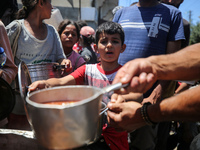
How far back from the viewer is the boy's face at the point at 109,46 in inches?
71.7

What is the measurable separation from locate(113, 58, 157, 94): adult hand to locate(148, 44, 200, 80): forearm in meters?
0.05

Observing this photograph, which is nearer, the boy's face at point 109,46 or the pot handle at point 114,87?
the pot handle at point 114,87

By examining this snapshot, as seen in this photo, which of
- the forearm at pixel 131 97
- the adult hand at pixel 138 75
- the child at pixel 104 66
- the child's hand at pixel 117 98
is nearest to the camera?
the adult hand at pixel 138 75

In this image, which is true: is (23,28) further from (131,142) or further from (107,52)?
(131,142)

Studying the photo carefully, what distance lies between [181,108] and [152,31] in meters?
1.28

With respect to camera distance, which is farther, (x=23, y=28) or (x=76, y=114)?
(x=23, y=28)

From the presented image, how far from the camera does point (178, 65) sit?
1.07 m

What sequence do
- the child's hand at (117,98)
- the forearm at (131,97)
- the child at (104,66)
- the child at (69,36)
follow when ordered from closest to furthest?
the child's hand at (117,98) < the forearm at (131,97) < the child at (104,66) < the child at (69,36)

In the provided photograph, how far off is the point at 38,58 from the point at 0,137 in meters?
1.21

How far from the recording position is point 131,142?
88.4 inches

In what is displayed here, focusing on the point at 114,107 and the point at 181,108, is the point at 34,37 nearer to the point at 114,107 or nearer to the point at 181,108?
the point at 114,107

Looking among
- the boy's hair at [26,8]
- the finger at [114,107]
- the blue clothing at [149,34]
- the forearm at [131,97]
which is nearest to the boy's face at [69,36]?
the boy's hair at [26,8]

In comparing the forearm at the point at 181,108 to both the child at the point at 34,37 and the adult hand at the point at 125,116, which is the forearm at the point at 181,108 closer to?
the adult hand at the point at 125,116

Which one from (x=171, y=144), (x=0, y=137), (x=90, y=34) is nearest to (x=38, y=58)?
(x=0, y=137)
